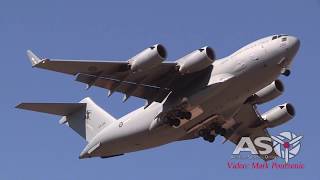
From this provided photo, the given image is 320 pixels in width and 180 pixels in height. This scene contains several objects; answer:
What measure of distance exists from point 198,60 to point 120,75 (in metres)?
2.90

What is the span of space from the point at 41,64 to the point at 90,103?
8433 millimetres

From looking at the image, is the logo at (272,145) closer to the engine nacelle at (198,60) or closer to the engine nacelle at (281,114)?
the engine nacelle at (281,114)

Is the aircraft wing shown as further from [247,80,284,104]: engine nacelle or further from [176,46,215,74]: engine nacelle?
[247,80,284,104]: engine nacelle

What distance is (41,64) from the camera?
79.2 feet

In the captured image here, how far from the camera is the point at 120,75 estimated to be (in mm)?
25453

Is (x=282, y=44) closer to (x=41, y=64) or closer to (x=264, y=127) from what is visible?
(x=264, y=127)

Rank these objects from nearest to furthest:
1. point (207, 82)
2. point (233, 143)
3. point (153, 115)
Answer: point (207, 82), point (153, 115), point (233, 143)

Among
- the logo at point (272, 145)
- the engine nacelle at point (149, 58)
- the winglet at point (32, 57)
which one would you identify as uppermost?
the winglet at point (32, 57)

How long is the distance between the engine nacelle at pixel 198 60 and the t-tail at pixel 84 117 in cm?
647

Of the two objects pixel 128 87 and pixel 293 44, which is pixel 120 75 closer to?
pixel 128 87

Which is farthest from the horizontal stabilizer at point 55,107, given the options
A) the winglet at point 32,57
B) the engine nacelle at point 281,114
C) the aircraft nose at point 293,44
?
the aircraft nose at point 293,44

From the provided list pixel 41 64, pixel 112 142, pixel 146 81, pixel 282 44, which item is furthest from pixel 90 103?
pixel 282 44

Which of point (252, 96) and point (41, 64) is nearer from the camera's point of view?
point (41, 64)

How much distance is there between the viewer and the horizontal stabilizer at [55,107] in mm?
27756
